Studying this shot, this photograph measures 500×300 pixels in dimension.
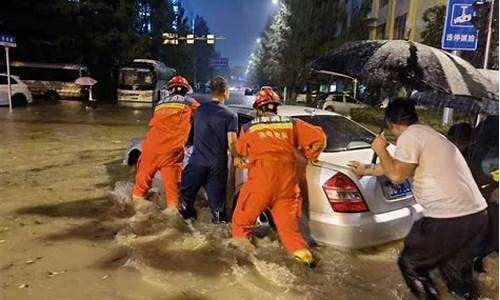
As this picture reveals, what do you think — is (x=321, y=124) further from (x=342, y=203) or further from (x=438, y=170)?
(x=438, y=170)

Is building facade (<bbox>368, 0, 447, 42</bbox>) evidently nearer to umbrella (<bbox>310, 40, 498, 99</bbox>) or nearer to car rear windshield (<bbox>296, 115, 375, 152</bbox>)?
car rear windshield (<bbox>296, 115, 375, 152</bbox>)

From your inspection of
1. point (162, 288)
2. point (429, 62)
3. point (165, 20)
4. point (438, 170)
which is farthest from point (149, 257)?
point (165, 20)

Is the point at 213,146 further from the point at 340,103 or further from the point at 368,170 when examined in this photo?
the point at 340,103

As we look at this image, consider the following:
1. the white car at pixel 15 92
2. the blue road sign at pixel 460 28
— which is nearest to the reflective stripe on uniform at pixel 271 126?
the blue road sign at pixel 460 28

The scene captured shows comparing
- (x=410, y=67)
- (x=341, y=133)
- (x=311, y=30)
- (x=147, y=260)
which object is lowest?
(x=147, y=260)

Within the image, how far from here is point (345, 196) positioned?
3.94 metres

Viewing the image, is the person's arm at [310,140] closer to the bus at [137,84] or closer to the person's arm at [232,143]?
the person's arm at [232,143]

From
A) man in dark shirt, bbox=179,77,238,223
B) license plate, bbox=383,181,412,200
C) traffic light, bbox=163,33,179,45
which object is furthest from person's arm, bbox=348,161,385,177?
traffic light, bbox=163,33,179,45

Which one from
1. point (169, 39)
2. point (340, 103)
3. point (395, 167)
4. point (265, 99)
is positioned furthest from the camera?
point (169, 39)

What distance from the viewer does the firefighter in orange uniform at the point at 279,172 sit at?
3.88 metres

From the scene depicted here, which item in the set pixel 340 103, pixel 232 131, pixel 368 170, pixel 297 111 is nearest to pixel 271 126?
pixel 232 131

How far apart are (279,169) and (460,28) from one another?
15.7 ft

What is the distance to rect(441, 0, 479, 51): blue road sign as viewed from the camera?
7.03 metres

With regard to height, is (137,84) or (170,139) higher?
(170,139)
